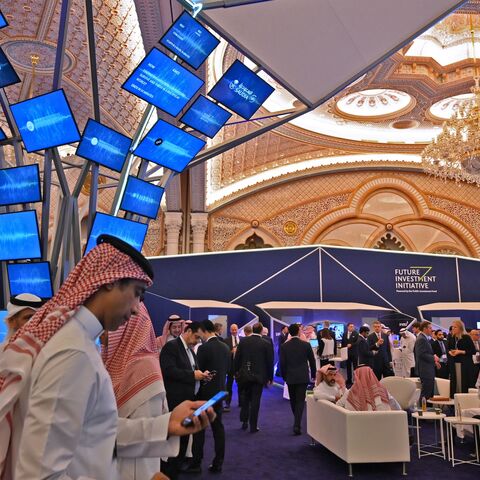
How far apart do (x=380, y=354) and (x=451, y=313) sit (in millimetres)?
4016

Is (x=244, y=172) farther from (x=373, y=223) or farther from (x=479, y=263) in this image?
(x=479, y=263)

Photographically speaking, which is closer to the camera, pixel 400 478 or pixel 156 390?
pixel 156 390

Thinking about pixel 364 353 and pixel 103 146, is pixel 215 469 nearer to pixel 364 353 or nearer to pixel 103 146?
pixel 103 146

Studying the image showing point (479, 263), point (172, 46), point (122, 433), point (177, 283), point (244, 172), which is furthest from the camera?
point (244, 172)

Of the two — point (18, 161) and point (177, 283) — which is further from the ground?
point (18, 161)

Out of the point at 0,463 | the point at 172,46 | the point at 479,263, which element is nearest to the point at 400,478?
the point at 0,463

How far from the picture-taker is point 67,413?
1040mm

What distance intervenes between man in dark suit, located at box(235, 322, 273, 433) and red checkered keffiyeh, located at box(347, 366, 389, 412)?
1.54m

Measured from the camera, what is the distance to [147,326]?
2.22 meters

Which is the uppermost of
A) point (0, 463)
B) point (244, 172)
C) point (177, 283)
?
point (244, 172)

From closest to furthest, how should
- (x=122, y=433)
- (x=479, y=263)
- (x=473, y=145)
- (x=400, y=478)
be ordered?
(x=122, y=433) → (x=400, y=478) → (x=473, y=145) → (x=479, y=263)

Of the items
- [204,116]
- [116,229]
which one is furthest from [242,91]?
[116,229]

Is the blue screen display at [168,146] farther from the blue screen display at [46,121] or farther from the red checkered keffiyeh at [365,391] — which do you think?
the red checkered keffiyeh at [365,391]

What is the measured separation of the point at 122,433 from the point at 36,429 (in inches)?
18.5
